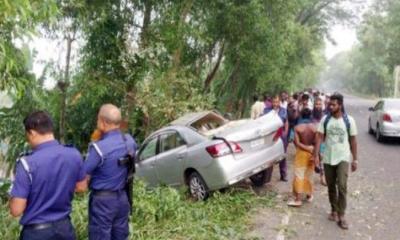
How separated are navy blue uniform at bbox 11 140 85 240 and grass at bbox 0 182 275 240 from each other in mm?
2054

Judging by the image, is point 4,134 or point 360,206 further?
point 4,134

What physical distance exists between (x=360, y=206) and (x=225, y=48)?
1040cm

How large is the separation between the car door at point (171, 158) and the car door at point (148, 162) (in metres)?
0.18

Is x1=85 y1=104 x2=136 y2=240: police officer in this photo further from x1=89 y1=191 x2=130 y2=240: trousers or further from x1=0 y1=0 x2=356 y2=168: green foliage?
x1=0 y1=0 x2=356 y2=168: green foliage

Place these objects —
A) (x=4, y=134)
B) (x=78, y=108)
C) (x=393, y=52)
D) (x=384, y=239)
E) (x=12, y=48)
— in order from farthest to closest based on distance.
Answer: (x=393, y=52), (x=78, y=108), (x=4, y=134), (x=384, y=239), (x=12, y=48)

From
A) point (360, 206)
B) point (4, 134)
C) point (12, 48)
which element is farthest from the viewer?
point (4, 134)

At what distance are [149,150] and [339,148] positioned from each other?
4.19 meters

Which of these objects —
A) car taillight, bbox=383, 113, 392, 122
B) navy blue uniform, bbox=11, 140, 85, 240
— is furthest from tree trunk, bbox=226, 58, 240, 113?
navy blue uniform, bbox=11, 140, 85, 240

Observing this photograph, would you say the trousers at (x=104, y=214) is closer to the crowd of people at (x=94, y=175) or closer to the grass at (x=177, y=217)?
the crowd of people at (x=94, y=175)

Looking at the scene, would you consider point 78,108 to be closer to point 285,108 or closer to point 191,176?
point 285,108

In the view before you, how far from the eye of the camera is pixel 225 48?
714 inches

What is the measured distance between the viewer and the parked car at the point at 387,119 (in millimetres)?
15938

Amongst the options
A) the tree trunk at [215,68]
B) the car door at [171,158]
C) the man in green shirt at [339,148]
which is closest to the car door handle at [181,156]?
the car door at [171,158]

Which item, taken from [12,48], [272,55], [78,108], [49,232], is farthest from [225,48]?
[49,232]
